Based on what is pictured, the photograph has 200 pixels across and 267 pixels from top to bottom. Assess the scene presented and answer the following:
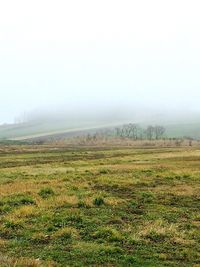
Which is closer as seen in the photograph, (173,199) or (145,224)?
(145,224)

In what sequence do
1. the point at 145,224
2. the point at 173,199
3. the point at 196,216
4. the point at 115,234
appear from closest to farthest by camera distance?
the point at 115,234 < the point at 145,224 < the point at 196,216 < the point at 173,199

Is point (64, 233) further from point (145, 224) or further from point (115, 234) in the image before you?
point (145, 224)

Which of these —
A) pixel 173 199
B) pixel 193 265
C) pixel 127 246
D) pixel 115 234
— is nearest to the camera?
pixel 193 265

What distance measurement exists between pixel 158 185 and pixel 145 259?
21.2m

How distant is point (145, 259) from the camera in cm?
1430

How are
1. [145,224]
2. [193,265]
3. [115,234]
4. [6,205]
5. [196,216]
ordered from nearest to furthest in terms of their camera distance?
[193,265] < [115,234] < [145,224] < [196,216] < [6,205]

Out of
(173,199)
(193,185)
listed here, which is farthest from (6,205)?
(193,185)

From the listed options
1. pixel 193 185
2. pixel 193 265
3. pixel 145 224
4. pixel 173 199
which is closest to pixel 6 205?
pixel 145 224

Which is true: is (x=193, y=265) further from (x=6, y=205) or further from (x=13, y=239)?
(x=6, y=205)

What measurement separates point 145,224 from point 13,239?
6285 millimetres

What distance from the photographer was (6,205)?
78.3 ft

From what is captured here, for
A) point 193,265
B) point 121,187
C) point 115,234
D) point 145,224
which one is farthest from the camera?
point 121,187

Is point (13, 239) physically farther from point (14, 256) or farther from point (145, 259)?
point (145, 259)

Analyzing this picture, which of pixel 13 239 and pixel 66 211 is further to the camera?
pixel 66 211
